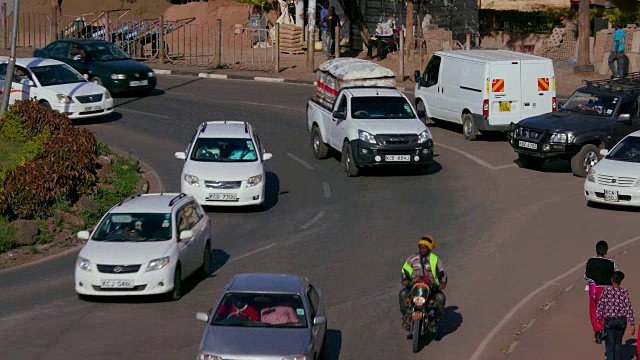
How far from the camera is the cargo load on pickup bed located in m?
30.3

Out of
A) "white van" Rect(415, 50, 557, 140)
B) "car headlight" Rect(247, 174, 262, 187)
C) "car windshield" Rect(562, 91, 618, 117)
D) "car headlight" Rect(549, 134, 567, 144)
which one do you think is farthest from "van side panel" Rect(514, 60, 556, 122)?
"car headlight" Rect(247, 174, 262, 187)

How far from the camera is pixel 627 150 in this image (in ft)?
78.4

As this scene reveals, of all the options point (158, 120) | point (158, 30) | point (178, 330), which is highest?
point (158, 30)

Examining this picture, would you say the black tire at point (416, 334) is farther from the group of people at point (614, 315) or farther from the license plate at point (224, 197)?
the license plate at point (224, 197)

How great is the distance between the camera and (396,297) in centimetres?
1752

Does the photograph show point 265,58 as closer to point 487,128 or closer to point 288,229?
point 487,128

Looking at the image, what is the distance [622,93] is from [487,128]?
412 centimetres

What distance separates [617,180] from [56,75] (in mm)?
17483

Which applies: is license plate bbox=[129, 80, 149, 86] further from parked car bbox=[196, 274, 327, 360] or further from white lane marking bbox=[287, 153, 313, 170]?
parked car bbox=[196, 274, 327, 360]

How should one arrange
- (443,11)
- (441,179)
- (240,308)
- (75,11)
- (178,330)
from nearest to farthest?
(240,308) < (178,330) < (441,179) < (443,11) < (75,11)

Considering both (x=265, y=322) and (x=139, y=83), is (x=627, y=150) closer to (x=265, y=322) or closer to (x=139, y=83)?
(x=265, y=322)

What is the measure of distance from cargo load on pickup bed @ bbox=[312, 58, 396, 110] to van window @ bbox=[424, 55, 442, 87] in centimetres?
156

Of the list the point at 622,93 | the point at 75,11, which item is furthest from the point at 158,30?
the point at 622,93

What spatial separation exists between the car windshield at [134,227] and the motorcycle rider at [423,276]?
4441 mm
